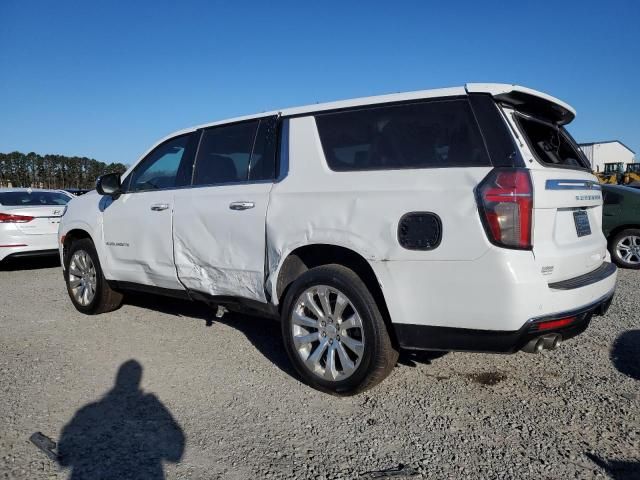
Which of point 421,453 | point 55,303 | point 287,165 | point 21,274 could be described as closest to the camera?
point 421,453

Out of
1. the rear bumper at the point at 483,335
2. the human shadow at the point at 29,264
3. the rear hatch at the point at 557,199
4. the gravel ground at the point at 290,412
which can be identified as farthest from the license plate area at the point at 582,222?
the human shadow at the point at 29,264

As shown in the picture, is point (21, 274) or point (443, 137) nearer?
point (443, 137)

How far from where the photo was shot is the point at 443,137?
3.11 metres

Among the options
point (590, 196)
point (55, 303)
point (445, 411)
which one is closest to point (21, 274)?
point (55, 303)

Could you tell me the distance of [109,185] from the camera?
510cm

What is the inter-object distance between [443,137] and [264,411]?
2.01 m

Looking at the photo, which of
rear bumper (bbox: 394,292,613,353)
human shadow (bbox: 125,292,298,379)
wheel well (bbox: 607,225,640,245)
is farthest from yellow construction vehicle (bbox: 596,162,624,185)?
rear bumper (bbox: 394,292,613,353)

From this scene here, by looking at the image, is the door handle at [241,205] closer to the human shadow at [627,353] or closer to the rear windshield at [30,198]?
the human shadow at [627,353]

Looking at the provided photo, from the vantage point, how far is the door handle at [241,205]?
384 cm

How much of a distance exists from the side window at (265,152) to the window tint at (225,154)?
7 centimetres

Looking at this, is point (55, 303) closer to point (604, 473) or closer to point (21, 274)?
point (21, 274)

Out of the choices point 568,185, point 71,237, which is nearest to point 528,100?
point 568,185

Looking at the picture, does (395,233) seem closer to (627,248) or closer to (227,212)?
(227,212)

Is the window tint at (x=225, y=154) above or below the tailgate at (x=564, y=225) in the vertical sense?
above
